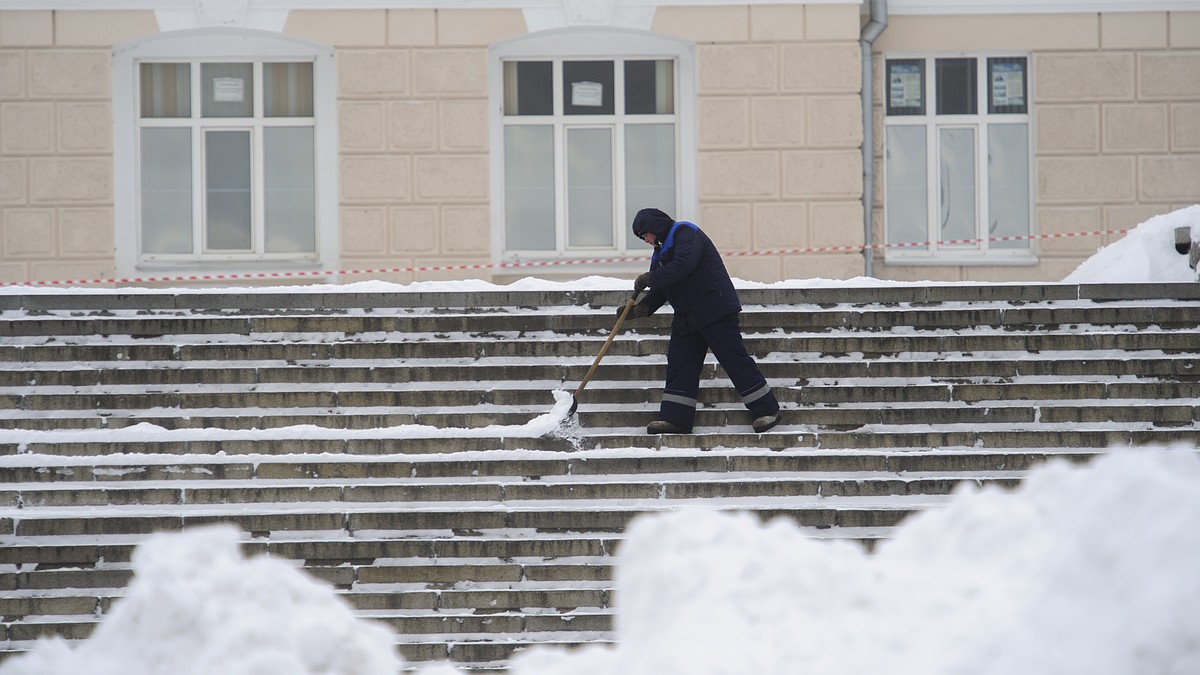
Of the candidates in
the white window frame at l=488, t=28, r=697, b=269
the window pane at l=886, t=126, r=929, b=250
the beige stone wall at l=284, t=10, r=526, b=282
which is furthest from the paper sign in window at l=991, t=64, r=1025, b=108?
the beige stone wall at l=284, t=10, r=526, b=282

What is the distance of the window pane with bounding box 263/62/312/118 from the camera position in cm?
1416

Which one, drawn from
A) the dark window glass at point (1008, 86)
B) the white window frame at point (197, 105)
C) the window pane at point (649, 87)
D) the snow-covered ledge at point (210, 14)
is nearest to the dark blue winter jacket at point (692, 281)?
the window pane at point (649, 87)

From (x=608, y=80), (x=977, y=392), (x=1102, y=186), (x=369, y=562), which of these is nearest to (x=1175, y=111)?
(x=1102, y=186)

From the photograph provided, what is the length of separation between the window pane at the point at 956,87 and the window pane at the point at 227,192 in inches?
269

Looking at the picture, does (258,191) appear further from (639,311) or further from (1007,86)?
(1007,86)

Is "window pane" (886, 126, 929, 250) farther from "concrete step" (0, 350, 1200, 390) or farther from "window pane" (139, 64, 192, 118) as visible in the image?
"window pane" (139, 64, 192, 118)

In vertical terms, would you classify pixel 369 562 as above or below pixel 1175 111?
below

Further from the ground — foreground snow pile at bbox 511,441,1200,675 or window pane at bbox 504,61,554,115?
window pane at bbox 504,61,554,115

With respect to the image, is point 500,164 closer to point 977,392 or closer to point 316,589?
point 977,392

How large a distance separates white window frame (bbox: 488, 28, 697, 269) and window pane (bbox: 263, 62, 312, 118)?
5.86ft

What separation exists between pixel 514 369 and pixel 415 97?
5.10 metres

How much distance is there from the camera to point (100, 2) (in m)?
13.6

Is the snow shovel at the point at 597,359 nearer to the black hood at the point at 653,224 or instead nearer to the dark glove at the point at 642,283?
the dark glove at the point at 642,283

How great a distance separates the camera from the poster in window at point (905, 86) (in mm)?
14484
